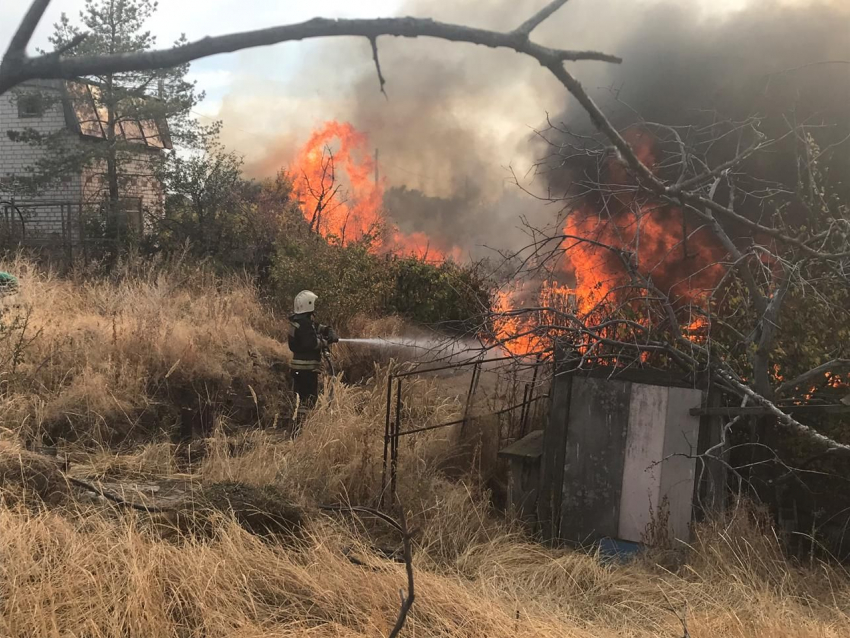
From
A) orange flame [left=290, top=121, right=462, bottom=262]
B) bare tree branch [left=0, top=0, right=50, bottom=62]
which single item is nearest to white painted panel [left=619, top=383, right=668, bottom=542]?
bare tree branch [left=0, top=0, right=50, bottom=62]

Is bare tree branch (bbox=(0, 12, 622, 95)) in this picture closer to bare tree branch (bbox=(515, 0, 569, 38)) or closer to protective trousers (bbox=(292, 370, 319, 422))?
bare tree branch (bbox=(515, 0, 569, 38))

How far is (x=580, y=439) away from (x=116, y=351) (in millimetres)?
5005

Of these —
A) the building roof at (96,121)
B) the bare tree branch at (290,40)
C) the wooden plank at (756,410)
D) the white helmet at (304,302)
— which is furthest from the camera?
the building roof at (96,121)

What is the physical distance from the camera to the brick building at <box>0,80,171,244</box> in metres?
13.6

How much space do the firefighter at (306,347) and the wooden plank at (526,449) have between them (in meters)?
2.35

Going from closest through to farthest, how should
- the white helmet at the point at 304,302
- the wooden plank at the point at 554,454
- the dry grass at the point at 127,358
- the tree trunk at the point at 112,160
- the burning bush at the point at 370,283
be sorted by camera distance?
1. the wooden plank at the point at 554,454
2. the dry grass at the point at 127,358
3. the white helmet at the point at 304,302
4. the burning bush at the point at 370,283
5. the tree trunk at the point at 112,160

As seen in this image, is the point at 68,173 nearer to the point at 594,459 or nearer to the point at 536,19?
the point at 594,459

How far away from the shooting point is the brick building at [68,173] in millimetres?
13602

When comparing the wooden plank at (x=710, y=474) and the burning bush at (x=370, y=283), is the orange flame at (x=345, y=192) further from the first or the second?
the wooden plank at (x=710, y=474)

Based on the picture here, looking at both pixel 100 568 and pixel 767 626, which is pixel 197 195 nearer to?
pixel 100 568

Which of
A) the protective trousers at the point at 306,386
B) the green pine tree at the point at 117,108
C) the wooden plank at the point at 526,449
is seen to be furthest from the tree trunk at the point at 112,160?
the wooden plank at the point at 526,449

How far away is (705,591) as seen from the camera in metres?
3.60

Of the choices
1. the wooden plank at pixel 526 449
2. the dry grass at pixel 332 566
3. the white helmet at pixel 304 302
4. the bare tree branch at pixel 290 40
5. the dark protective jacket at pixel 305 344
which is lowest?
the dry grass at pixel 332 566

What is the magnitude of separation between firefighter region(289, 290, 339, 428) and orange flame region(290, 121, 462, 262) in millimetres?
6470
